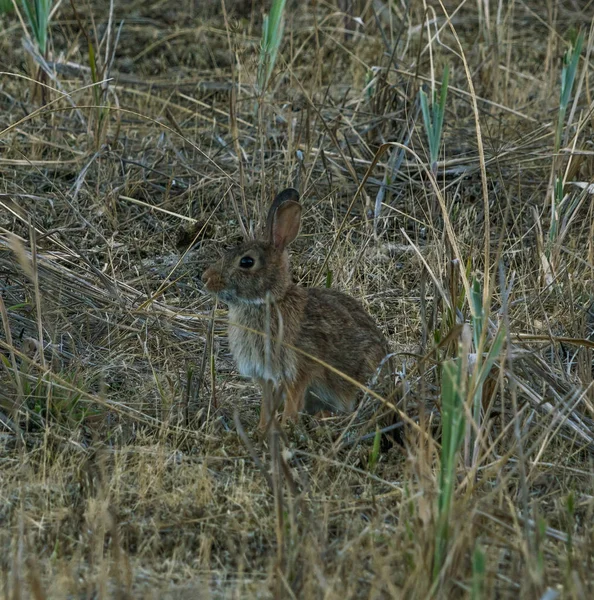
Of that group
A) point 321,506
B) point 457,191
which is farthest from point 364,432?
point 457,191

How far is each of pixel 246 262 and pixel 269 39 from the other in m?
1.46

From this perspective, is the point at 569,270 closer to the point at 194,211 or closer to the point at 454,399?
the point at 194,211

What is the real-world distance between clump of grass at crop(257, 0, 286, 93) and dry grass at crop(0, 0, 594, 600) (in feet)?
0.82

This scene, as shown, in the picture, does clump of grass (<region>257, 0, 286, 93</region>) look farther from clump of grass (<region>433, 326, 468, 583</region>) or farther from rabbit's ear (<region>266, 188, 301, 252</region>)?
clump of grass (<region>433, 326, 468, 583</region>)

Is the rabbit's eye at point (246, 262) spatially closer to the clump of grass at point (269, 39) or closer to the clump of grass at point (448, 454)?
the clump of grass at point (269, 39)

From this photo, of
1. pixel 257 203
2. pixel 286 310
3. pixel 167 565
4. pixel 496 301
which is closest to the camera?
pixel 167 565

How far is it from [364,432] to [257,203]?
1.96m

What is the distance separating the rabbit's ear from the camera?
14.1ft

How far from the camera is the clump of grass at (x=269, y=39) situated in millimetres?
5055

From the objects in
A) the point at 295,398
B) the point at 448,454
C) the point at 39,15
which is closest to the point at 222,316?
the point at 295,398

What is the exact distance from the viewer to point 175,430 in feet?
12.9

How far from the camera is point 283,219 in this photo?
434cm

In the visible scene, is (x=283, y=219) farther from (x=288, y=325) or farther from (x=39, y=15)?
(x=39, y=15)

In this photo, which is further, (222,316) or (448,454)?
(222,316)
